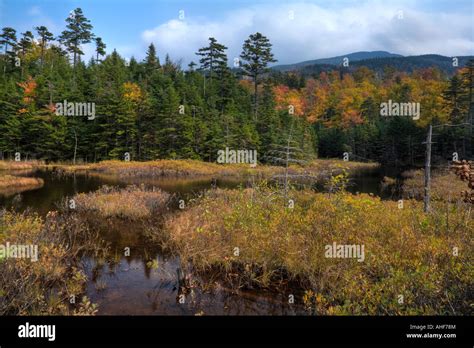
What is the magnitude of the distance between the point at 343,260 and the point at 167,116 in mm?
45403

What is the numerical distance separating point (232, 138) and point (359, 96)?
55.8m

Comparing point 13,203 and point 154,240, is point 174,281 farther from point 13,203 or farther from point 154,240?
point 13,203

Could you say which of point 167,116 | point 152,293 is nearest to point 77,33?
point 167,116

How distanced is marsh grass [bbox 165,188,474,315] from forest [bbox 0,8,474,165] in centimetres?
2282

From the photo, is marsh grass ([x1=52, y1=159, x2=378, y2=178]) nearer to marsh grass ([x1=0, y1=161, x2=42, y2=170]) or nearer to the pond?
marsh grass ([x1=0, y1=161, x2=42, y2=170])

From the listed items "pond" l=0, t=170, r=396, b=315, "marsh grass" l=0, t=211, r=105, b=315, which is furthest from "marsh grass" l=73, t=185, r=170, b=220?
"marsh grass" l=0, t=211, r=105, b=315

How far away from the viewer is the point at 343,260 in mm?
8734

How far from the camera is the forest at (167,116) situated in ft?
163

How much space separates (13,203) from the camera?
2023 centimetres

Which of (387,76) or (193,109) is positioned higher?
(387,76)

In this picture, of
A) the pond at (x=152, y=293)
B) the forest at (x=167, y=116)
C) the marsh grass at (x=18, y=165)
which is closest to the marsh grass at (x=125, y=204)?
the pond at (x=152, y=293)

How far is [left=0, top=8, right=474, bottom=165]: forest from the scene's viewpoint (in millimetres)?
49763

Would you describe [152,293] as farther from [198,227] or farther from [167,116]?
[167,116]
